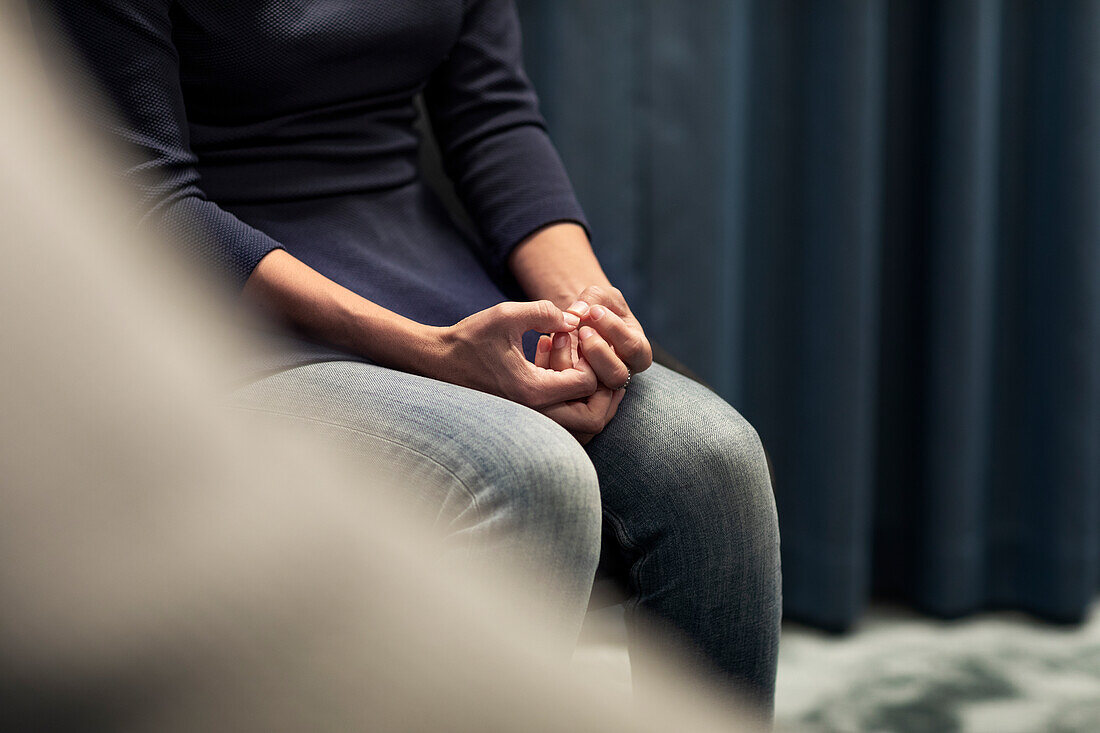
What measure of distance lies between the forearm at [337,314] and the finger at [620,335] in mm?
110

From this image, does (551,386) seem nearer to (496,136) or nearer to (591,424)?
(591,424)

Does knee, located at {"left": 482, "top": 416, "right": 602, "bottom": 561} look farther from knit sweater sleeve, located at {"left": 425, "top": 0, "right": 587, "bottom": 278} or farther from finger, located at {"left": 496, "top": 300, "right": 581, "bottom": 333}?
knit sweater sleeve, located at {"left": 425, "top": 0, "right": 587, "bottom": 278}

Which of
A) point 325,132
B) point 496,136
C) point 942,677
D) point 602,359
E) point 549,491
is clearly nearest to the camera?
point 549,491

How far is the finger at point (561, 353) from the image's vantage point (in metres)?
0.62

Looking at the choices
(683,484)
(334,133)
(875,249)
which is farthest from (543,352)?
(875,249)

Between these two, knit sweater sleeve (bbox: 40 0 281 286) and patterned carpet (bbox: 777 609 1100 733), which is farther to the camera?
patterned carpet (bbox: 777 609 1100 733)

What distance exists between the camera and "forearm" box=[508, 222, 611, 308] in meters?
0.75

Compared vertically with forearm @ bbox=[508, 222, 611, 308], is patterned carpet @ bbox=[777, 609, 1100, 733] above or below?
below

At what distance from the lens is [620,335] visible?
62 centimetres

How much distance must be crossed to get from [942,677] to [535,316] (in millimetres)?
798

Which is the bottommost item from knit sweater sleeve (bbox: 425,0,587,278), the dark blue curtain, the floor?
the floor

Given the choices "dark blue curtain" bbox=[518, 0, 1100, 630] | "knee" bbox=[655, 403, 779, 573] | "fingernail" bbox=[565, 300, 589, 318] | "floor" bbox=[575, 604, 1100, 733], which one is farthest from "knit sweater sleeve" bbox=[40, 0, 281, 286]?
"floor" bbox=[575, 604, 1100, 733]

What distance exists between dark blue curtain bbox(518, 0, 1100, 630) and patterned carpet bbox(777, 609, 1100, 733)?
1.6 inches

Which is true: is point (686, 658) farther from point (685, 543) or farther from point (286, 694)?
point (286, 694)
